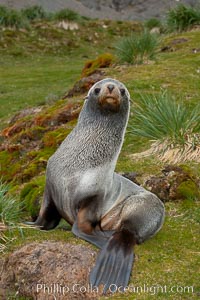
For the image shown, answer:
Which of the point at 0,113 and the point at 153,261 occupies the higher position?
the point at 153,261

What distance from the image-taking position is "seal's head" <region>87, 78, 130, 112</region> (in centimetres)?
609

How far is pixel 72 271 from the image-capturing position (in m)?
5.57

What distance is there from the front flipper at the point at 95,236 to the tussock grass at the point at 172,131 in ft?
10.2

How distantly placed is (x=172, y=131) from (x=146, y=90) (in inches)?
124

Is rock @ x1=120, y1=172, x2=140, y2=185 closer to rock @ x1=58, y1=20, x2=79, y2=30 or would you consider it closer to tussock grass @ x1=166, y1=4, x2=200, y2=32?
tussock grass @ x1=166, y1=4, x2=200, y2=32

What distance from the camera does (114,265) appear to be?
218 inches

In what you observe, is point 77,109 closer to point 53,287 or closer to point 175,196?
point 175,196

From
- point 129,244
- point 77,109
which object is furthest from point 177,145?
point 129,244

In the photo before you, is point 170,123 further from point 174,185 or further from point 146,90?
point 146,90

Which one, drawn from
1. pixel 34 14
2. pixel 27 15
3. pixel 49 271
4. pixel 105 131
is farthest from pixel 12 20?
pixel 49 271

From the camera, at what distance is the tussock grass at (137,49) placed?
14.9 metres

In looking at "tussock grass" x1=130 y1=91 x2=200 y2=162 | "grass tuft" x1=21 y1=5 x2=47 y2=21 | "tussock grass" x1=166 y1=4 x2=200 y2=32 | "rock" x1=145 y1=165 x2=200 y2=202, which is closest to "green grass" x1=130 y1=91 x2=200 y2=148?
"tussock grass" x1=130 y1=91 x2=200 y2=162

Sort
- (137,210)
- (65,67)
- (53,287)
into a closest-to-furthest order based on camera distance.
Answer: (53,287)
(137,210)
(65,67)

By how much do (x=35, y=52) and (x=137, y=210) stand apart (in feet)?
69.9
